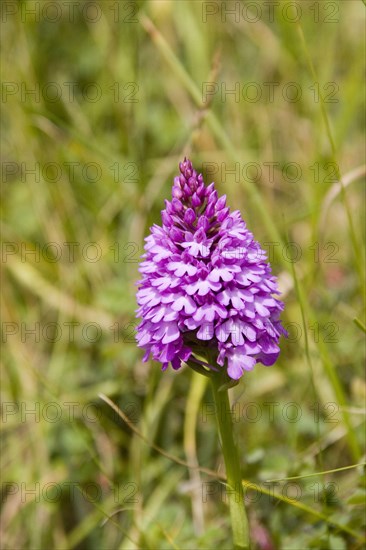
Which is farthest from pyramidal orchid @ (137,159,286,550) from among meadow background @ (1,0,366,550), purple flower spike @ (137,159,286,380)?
meadow background @ (1,0,366,550)

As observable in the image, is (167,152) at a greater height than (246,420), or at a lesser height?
greater

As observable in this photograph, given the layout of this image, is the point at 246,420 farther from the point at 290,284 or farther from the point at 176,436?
the point at 290,284

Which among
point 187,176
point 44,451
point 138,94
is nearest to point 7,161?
point 138,94

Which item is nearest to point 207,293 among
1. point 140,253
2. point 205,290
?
point 205,290

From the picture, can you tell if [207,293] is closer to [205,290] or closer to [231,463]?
[205,290]

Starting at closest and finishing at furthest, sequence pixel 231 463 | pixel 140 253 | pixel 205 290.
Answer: pixel 205 290, pixel 231 463, pixel 140 253

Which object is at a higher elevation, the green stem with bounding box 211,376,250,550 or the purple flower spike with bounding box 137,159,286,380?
the purple flower spike with bounding box 137,159,286,380

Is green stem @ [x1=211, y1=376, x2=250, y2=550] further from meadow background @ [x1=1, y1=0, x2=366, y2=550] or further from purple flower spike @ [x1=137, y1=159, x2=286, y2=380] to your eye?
meadow background @ [x1=1, y1=0, x2=366, y2=550]
